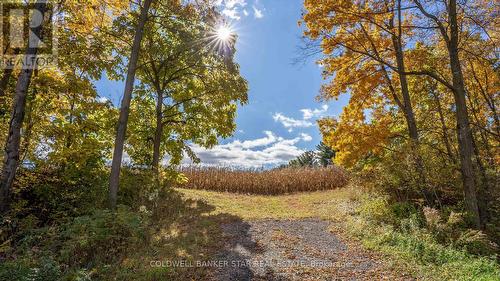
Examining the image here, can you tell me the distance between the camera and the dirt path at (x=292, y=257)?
588cm

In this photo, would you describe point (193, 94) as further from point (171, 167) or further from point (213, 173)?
point (213, 173)

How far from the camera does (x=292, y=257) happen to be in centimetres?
677

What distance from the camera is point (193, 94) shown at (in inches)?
547

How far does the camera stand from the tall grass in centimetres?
2056

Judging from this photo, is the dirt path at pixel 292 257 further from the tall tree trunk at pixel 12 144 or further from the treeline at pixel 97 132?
the tall tree trunk at pixel 12 144

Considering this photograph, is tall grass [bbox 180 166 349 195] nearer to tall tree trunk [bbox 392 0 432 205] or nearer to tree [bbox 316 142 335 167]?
tall tree trunk [bbox 392 0 432 205]

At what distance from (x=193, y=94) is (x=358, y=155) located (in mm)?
7781

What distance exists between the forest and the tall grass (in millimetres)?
7162

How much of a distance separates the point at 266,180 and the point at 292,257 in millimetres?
14002

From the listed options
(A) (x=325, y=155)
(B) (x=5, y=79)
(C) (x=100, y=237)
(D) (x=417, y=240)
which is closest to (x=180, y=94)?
(B) (x=5, y=79)

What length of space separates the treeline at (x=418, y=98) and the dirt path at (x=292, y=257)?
362 cm

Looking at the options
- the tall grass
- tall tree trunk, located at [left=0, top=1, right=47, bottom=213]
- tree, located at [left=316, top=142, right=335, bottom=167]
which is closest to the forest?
tall tree trunk, located at [left=0, top=1, right=47, bottom=213]

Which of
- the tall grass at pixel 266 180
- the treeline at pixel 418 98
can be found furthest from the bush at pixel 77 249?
the tall grass at pixel 266 180

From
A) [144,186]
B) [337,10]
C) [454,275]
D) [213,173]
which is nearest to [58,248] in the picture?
[144,186]
